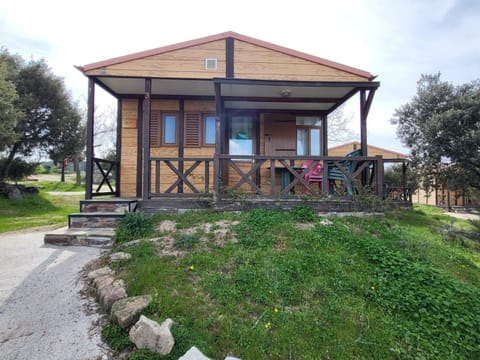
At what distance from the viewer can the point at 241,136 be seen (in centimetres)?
689

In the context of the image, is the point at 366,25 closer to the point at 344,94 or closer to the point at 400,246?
the point at 344,94

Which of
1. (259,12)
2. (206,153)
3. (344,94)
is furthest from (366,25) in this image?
(206,153)

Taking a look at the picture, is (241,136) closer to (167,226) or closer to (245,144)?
(245,144)

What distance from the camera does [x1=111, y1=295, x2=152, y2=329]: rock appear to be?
1859 mm

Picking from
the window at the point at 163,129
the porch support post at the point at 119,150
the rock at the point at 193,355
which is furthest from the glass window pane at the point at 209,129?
→ the rock at the point at 193,355

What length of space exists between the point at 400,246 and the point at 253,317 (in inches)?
95.0

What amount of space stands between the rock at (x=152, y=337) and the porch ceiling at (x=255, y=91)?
4.31m

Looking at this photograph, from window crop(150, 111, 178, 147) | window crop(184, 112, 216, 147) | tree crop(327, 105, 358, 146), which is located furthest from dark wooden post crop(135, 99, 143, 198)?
tree crop(327, 105, 358, 146)

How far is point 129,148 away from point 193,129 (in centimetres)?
169

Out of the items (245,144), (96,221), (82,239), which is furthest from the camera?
(245,144)

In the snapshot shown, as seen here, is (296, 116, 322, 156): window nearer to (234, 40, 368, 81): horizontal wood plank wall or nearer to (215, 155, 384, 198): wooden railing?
(215, 155, 384, 198): wooden railing

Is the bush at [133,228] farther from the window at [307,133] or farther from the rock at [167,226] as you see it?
the window at [307,133]

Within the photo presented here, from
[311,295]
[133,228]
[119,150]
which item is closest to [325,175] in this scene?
[311,295]

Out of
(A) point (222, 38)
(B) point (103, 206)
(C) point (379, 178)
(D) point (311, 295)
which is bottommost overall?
(D) point (311, 295)
